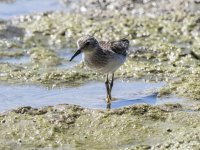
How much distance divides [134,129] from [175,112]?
0.74 m

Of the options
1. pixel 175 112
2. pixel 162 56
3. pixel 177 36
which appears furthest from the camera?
pixel 177 36

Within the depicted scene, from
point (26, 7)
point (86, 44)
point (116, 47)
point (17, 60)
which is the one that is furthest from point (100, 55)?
point (26, 7)

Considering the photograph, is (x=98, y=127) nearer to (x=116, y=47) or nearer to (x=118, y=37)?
(x=116, y=47)

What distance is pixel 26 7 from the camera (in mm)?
16188

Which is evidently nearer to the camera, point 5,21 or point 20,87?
point 20,87

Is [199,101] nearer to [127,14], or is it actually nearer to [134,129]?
[134,129]

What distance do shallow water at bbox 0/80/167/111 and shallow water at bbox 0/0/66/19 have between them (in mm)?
5694

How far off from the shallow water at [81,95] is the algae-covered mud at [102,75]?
144 millimetres

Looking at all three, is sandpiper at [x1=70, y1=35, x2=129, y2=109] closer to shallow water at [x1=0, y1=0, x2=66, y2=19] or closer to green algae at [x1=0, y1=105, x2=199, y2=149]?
green algae at [x1=0, y1=105, x2=199, y2=149]

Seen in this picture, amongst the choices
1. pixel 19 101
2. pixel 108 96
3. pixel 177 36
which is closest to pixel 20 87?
pixel 19 101

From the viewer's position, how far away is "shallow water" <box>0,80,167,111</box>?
923 cm

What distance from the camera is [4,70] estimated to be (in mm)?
10945

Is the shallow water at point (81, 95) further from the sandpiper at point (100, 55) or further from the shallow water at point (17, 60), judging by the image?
the shallow water at point (17, 60)

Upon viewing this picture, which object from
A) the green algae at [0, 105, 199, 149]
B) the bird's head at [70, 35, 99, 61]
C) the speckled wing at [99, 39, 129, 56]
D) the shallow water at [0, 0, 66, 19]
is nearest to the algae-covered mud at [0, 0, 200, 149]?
the green algae at [0, 105, 199, 149]
